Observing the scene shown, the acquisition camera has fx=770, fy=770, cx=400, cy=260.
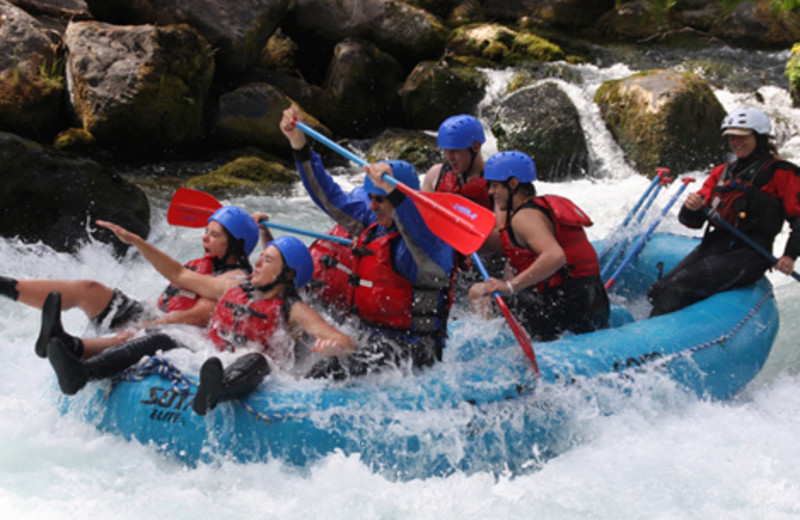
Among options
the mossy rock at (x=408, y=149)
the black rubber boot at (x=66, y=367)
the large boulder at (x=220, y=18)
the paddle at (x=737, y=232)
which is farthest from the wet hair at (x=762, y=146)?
the large boulder at (x=220, y=18)

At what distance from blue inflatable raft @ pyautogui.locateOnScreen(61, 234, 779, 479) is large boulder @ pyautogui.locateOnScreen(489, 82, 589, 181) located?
19.3 ft

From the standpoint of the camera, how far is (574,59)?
1246 cm

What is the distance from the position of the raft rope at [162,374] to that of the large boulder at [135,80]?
6.08 meters

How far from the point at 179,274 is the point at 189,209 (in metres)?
0.99

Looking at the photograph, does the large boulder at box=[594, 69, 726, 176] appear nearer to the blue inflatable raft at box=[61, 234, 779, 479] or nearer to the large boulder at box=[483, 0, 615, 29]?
the large boulder at box=[483, 0, 615, 29]

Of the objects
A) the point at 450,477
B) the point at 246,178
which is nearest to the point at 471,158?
the point at 450,477

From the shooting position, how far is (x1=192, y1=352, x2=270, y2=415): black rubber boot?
293 centimetres

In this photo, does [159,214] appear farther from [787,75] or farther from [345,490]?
[787,75]

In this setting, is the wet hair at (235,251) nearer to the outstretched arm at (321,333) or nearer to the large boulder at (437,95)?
the outstretched arm at (321,333)

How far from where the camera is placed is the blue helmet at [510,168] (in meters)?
3.99

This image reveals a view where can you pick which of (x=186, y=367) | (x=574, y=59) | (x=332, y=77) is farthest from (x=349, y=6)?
(x=186, y=367)

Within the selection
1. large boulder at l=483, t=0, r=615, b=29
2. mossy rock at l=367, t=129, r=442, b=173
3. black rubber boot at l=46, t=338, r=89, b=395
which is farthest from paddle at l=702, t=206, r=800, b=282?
large boulder at l=483, t=0, r=615, b=29

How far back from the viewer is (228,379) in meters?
3.05

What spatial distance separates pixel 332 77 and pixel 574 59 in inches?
160
